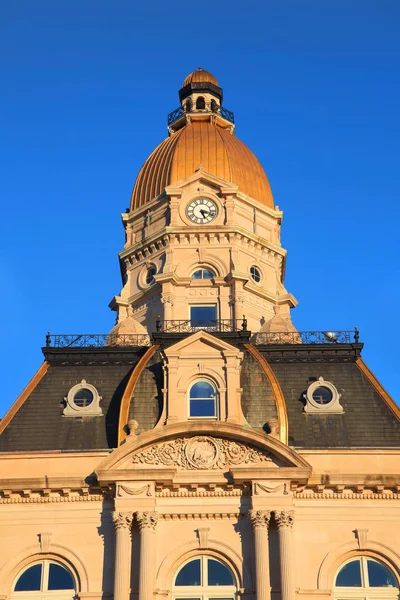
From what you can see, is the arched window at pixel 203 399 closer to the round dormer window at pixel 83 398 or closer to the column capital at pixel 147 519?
the round dormer window at pixel 83 398

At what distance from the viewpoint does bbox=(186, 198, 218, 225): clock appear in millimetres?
65000

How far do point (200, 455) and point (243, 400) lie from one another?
344 centimetres

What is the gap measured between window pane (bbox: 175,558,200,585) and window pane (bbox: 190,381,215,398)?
689 centimetres

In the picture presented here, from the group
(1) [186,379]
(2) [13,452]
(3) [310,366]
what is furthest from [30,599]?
(3) [310,366]

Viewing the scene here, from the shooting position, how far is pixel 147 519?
44.2 m

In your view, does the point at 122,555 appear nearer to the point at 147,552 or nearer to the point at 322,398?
the point at 147,552

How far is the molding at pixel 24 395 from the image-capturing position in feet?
157

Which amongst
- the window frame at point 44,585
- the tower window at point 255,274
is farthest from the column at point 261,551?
the tower window at point 255,274

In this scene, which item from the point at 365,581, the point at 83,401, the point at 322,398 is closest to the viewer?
the point at 365,581

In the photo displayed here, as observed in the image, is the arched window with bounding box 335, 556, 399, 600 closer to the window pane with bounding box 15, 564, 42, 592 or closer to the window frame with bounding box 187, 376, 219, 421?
the window frame with bounding box 187, 376, 219, 421

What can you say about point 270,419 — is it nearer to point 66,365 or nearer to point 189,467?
point 189,467

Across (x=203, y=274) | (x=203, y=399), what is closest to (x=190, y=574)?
(x=203, y=399)

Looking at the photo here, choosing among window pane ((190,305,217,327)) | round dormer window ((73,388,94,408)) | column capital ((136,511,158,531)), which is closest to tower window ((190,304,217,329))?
window pane ((190,305,217,327))

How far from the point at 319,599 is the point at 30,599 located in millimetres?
11000
